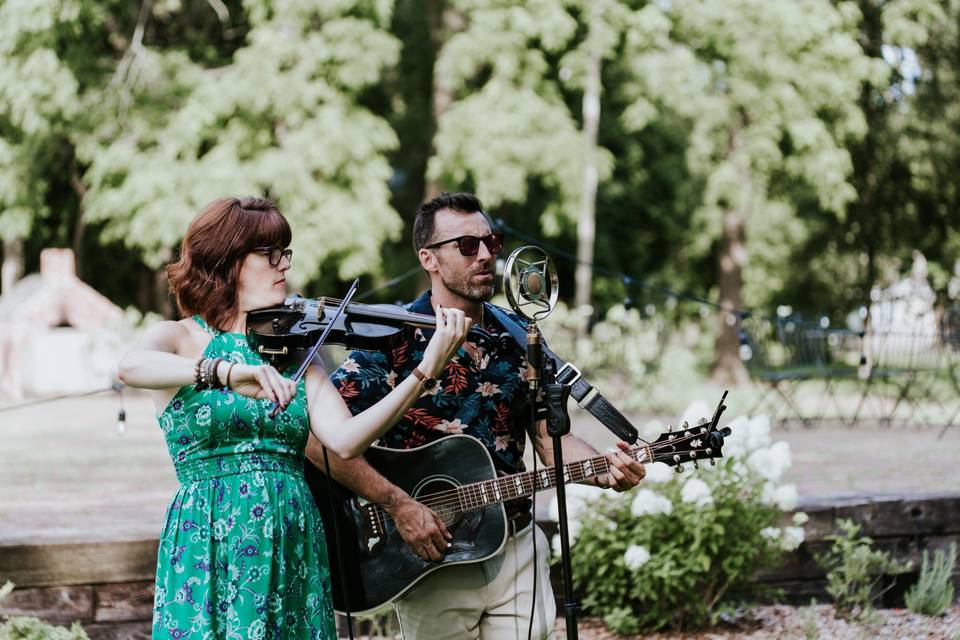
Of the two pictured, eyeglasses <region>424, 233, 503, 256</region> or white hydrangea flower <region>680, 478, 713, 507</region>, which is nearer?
eyeglasses <region>424, 233, 503, 256</region>

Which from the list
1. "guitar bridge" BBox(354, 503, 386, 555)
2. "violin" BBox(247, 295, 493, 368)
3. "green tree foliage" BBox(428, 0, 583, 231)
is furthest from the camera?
"green tree foliage" BBox(428, 0, 583, 231)

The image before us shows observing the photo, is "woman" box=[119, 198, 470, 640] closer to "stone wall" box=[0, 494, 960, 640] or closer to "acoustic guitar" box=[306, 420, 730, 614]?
"acoustic guitar" box=[306, 420, 730, 614]

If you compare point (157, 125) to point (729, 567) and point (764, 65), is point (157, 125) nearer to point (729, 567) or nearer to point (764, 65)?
point (764, 65)

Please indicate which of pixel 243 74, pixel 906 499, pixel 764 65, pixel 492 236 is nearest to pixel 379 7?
pixel 243 74

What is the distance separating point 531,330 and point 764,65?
1828 cm

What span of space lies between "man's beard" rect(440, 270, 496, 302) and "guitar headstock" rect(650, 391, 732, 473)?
0.68 meters

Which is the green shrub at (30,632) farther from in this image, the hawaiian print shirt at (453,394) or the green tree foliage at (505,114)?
the green tree foliage at (505,114)

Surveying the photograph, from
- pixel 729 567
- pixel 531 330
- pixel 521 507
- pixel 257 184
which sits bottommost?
pixel 729 567

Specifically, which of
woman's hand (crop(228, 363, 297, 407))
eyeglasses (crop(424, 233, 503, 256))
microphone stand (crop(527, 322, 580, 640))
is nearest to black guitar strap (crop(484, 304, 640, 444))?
microphone stand (crop(527, 322, 580, 640))

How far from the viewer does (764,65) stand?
2038cm

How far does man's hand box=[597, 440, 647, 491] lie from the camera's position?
11.4 feet

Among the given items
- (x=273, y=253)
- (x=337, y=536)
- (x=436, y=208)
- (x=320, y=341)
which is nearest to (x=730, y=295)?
(x=436, y=208)

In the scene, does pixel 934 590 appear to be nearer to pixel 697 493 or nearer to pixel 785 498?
pixel 785 498

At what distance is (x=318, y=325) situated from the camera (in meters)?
3.15
